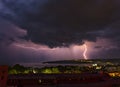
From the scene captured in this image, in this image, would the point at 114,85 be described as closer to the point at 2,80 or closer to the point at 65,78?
the point at 65,78

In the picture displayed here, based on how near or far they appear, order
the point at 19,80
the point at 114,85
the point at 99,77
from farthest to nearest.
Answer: the point at 99,77 → the point at 19,80 → the point at 114,85

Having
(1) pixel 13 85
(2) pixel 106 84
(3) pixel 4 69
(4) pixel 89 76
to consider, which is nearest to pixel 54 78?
(4) pixel 89 76

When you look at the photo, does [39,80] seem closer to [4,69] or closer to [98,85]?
[98,85]

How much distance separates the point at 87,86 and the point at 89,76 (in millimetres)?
9169

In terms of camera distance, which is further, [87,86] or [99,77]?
[99,77]

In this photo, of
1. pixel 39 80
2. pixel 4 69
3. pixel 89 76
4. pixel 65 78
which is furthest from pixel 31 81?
pixel 4 69

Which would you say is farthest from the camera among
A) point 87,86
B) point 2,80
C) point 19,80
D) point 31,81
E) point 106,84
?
point 31,81

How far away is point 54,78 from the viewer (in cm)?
2527

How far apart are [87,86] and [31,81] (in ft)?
29.2

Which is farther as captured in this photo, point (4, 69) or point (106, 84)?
point (106, 84)

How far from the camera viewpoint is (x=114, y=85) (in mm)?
18562

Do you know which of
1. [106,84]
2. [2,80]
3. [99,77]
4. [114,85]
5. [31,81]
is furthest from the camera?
[99,77]

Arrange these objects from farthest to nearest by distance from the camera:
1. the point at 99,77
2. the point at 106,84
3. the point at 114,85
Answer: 1. the point at 99,77
2. the point at 114,85
3. the point at 106,84

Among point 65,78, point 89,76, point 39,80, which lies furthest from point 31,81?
point 89,76
